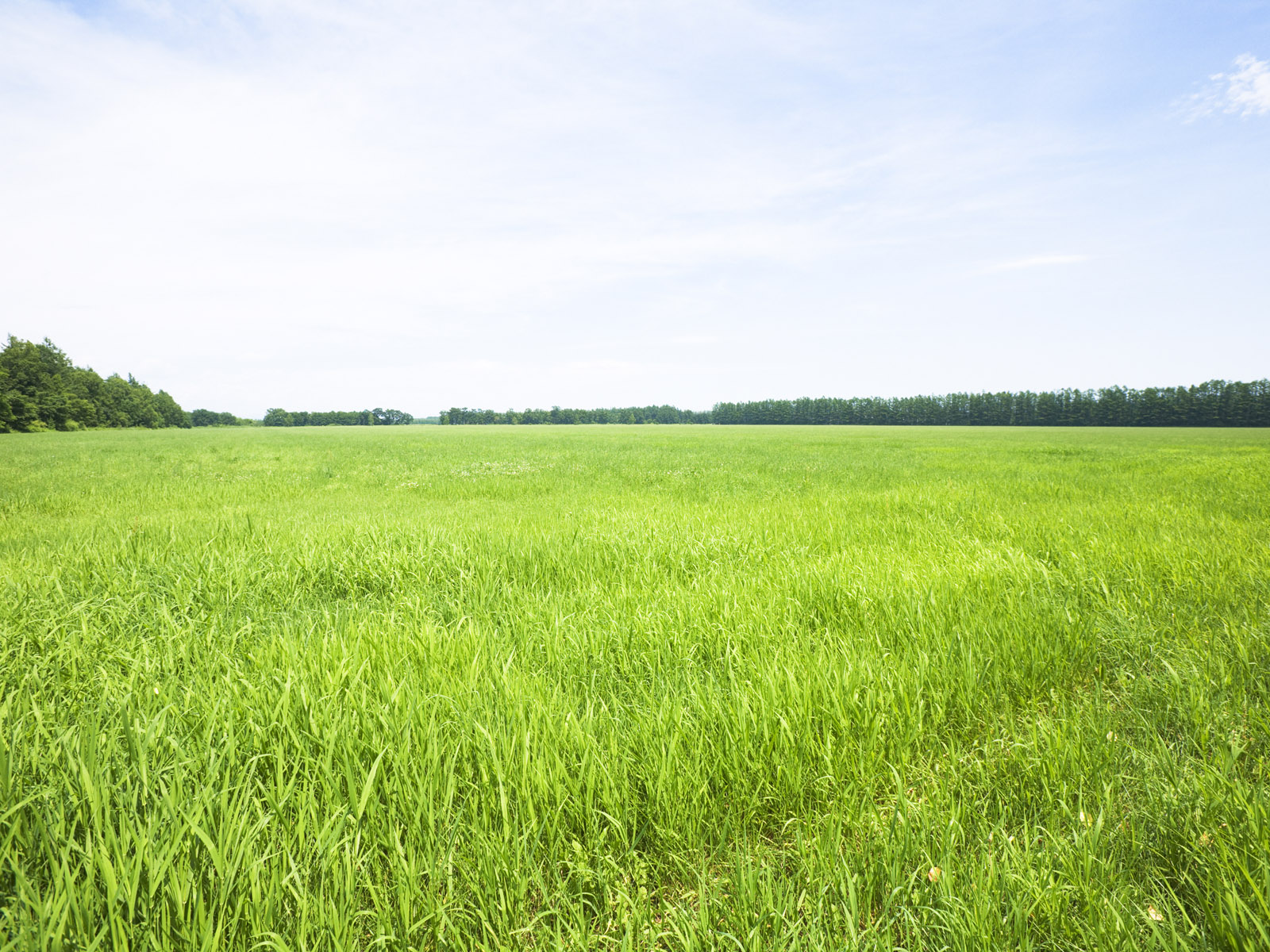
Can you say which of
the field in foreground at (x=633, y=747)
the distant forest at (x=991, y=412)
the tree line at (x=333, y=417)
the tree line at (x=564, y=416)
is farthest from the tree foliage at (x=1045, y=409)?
the field in foreground at (x=633, y=747)

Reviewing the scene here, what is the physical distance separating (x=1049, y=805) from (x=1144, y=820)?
0.30 meters

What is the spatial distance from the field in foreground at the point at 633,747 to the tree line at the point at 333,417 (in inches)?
6502

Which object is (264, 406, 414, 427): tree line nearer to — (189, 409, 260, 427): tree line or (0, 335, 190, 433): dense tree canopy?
(189, 409, 260, 427): tree line

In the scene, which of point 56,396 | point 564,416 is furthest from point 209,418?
point 564,416

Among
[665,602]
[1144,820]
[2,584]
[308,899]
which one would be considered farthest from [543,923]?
[2,584]

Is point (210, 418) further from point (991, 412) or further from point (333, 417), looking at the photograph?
point (991, 412)

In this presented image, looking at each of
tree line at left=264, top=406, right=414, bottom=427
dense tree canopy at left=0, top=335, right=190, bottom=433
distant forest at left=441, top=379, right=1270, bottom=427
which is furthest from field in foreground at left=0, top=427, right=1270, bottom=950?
tree line at left=264, top=406, right=414, bottom=427

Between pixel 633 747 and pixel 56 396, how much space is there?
11386 cm

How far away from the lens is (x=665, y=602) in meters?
3.92

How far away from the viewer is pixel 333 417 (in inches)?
6132

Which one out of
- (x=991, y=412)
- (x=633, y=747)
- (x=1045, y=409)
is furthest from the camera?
(x=991, y=412)

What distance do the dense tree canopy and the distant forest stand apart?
241ft

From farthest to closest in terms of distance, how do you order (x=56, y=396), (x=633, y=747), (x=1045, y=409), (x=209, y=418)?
(x=209, y=418) → (x=1045, y=409) → (x=56, y=396) → (x=633, y=747)

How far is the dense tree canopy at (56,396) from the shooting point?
237 ft
